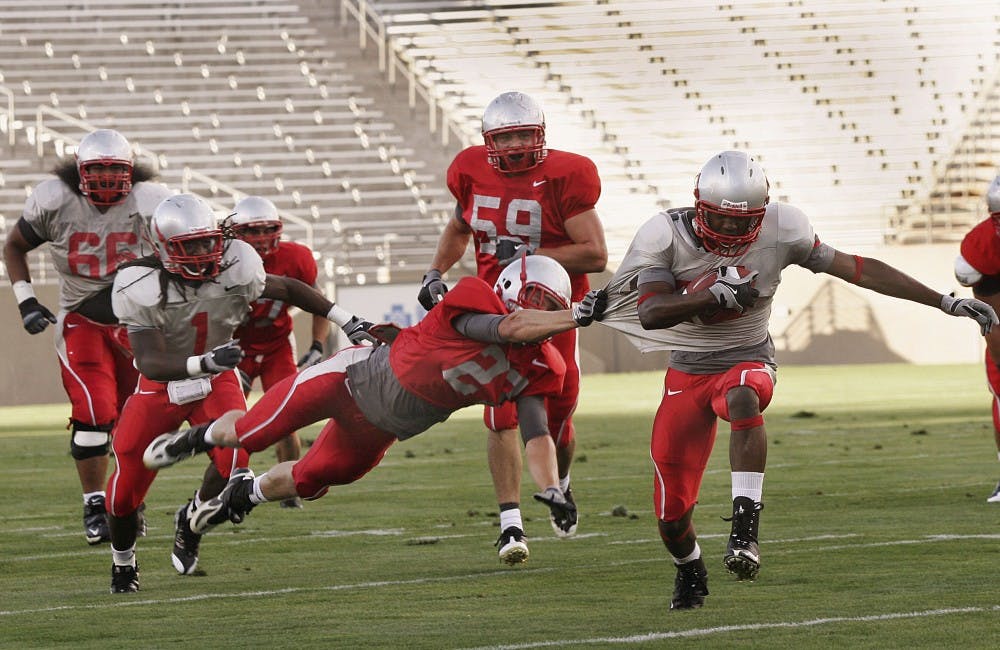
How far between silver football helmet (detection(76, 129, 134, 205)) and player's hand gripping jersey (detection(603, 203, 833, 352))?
127 inches

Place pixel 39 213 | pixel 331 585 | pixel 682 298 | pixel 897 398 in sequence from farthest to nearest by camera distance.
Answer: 1. pixel 897 398
2. pixel 39 213
3. pixel 331 585
4. pixel 682 298

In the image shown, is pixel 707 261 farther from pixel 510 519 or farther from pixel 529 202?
pixel 529 202

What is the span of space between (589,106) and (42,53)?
8140 millimetres

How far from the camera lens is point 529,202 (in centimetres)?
738

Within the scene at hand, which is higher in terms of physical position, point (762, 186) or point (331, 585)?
point (762, 186)

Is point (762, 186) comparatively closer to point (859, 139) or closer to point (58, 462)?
point (58, 462)

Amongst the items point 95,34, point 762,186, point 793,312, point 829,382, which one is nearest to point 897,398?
point 829,382

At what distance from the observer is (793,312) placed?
23.0 m

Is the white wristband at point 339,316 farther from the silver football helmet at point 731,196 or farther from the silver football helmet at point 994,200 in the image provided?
the silver football helmet at point 994,200

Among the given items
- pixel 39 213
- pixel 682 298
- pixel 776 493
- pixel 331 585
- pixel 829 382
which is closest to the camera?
pixel 682 298

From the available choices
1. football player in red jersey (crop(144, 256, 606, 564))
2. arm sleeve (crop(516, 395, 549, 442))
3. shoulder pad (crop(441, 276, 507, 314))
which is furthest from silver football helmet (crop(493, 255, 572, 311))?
arm sleeve (crop(516, 395, 549, 442))

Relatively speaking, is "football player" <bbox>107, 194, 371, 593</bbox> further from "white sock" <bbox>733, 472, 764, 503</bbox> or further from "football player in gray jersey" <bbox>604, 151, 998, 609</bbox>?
"white sock" <bbox>733, 472, 764, 503</bbox>

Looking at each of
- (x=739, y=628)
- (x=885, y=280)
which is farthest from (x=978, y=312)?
(x=739, y=628)

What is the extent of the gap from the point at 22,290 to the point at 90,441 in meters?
0.94
